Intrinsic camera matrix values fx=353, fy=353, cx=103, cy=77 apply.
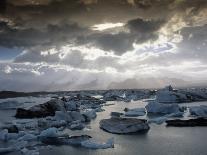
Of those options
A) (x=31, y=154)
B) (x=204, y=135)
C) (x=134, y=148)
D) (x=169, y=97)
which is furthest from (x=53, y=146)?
(x=169, y=97)

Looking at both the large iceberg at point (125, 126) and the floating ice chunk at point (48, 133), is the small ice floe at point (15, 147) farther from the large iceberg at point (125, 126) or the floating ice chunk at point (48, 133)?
the large iceberg at point (125, 126)

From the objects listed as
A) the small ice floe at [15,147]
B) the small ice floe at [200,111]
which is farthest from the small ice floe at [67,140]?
the small ice floe at [200,111]

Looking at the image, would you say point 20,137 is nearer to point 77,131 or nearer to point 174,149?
point 77,131

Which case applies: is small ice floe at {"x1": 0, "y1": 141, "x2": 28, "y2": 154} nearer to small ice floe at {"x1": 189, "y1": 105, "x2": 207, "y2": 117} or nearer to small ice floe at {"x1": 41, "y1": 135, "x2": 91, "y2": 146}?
small ice floe at {"x1": 41, "y1": 135, "x2": 91, "y2": 146}

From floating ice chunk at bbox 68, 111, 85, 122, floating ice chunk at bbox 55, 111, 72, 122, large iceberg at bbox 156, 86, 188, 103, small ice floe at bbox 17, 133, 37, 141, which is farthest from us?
large iceberg at bbox 156, 86, 188, 103

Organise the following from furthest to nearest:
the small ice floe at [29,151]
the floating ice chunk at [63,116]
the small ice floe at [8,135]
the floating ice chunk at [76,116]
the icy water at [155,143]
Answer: the floating ice chunk at [76,116] → the floating ice chunk at [63,116] → the small ice floe at [8,135] → the icy water at [155,143] → the small ice floe at [29,151]

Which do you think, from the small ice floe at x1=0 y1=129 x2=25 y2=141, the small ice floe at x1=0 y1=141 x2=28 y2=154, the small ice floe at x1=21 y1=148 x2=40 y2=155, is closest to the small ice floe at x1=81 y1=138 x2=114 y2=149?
the small ice floe at x1=21 y1=148 x2=40 y2=155

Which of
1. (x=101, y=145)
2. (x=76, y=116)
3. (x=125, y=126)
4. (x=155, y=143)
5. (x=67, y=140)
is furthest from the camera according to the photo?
(x=76, y=116)

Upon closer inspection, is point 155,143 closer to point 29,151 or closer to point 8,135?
point 29,151

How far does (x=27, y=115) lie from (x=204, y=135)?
1446cm

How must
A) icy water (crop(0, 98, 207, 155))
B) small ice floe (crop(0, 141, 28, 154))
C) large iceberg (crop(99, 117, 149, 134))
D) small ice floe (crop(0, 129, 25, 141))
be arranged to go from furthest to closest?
large iceberg (crop(99, 117, 149, 134)), small ice floe (crop(0, 129, 25, 141)), small ice floe (crop(0, 141, 28, 154)), icy water (crop(0, 98, 207, 155))

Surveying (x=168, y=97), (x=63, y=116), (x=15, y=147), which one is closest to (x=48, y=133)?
(x=15, y=147)

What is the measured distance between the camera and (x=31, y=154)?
41.5ft

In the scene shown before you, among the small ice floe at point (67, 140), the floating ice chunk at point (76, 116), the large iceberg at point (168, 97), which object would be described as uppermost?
the large iceberg at point (168, 97)
